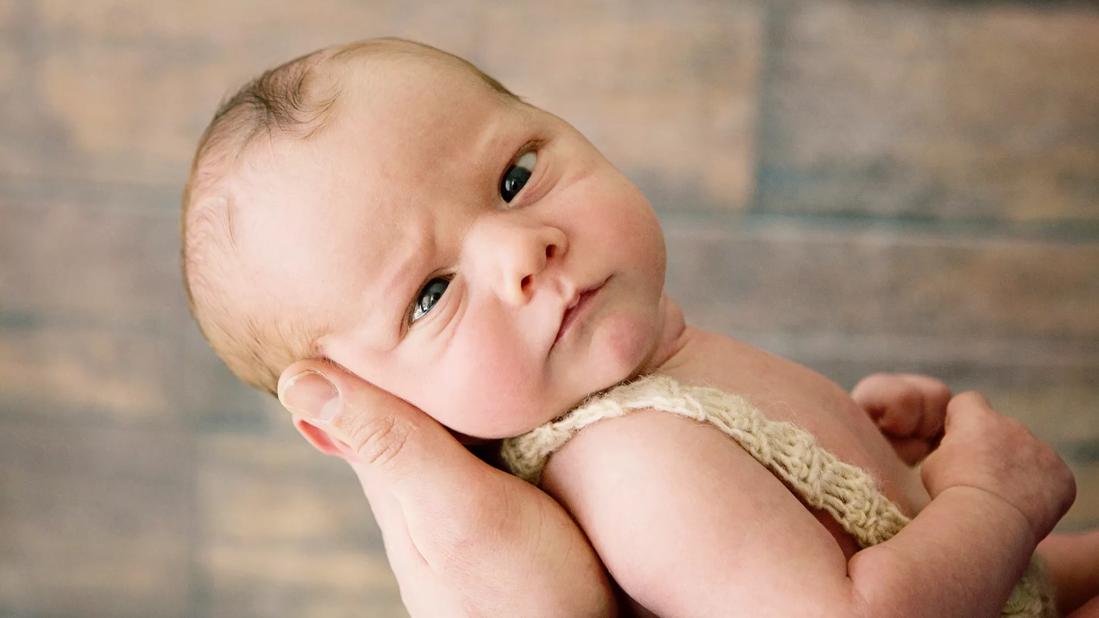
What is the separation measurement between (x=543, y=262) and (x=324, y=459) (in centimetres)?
107

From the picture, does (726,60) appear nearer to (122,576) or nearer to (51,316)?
(51,316)

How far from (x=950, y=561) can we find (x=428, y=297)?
15.6 inches

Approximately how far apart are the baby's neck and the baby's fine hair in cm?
A: 23

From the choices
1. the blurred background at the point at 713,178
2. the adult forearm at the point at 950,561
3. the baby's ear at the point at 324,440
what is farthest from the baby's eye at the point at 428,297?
the blurred background at the point at 713,178

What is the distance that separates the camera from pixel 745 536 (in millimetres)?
698

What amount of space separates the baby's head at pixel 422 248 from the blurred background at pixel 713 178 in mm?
811

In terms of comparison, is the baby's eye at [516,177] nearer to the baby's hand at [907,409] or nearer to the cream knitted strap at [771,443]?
the cream knitted strap at [771,443]

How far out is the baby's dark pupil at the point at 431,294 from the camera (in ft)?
2.58

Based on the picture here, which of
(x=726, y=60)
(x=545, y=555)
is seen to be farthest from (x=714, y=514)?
(x=726, y=60)

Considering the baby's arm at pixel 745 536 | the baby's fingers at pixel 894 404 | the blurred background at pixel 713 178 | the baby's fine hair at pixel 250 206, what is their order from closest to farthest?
1. the baby's arm at pixel 745 536
2. the baby's fine hair at pixel 250 206
3. the baby's fingers at pixel 894 404
4. the blurred background at pixel 713 178

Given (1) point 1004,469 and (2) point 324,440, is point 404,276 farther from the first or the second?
(1) point 1004,469

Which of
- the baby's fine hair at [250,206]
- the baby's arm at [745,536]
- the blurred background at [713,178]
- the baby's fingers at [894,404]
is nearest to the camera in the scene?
the baby's arm at [745,536]

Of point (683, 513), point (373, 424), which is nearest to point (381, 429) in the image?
point (373, 424)

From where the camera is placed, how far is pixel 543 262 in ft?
2.49
